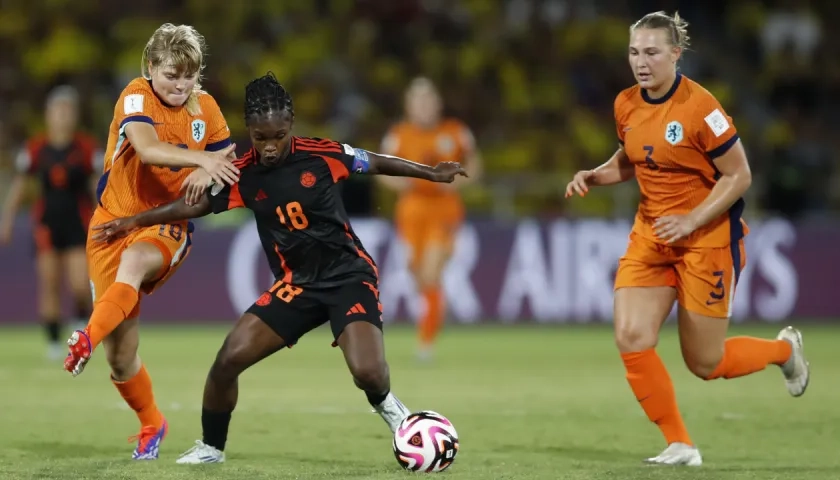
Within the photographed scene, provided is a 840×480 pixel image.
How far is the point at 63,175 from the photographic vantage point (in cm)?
1255

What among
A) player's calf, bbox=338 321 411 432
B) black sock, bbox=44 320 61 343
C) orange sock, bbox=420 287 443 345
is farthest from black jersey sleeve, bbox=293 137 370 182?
black sock, bbox=44 320 61 343

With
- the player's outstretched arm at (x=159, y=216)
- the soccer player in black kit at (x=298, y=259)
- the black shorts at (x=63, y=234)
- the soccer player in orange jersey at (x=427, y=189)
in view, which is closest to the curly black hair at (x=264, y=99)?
the soccer player in black kit at (x=298, y=259)

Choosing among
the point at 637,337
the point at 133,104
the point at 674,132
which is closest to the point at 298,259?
the point at 133,104

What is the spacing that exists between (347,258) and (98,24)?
1328 centimetres

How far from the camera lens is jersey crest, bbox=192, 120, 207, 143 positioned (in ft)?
22.0

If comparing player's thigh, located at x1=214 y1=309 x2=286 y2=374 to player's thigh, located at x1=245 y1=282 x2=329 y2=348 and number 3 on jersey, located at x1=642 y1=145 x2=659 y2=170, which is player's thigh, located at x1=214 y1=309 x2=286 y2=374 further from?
number 3 on jersey, located at x1=642 y1=145 x2=659 y2=170

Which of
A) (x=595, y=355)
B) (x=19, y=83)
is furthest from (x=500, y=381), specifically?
(x=19, y=83)

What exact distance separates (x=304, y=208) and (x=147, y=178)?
3.28ft

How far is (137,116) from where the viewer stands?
21.0ft

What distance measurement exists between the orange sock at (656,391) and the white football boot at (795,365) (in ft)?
3.72

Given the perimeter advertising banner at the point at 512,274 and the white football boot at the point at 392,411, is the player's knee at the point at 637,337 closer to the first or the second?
the white football boot at the point at 392,411

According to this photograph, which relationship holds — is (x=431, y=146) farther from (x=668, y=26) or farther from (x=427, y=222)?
(x=668, y=26)

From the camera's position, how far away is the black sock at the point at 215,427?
6289 mm

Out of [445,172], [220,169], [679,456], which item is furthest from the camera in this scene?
[679,456]
